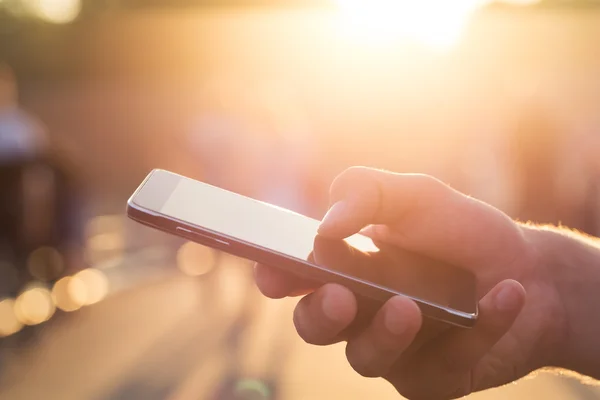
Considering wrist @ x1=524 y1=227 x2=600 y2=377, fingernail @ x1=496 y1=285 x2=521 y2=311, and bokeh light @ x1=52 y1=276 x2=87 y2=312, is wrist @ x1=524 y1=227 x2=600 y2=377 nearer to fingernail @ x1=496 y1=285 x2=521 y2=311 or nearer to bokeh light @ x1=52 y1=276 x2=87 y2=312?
fingernail @ x1=496 y1=285 x2=521 y2=311

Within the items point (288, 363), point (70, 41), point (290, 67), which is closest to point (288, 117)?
point (288, 363)

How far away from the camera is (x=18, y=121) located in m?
7.91

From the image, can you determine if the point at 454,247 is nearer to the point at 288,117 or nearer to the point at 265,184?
the point at 265,184

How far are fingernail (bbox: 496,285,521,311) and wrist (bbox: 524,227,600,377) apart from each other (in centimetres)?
68

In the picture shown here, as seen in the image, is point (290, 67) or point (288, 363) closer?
point (288, 363)

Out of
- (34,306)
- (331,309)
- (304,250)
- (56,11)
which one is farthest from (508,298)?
(56,11)

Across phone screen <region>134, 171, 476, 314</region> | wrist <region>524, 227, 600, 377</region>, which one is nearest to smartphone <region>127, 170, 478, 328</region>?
phone screen <region>134, 171, 476, 314</region>

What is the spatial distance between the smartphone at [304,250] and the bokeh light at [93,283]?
5.32m

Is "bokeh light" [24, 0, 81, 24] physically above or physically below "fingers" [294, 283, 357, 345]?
below

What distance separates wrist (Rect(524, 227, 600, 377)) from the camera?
2.82 m

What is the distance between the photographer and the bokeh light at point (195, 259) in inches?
343

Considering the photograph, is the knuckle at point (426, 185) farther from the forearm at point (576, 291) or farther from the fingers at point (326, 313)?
the fingers at point (326, 313)

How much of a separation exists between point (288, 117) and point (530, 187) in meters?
3.32

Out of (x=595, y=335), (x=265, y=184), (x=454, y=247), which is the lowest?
(x=265, y=184)
